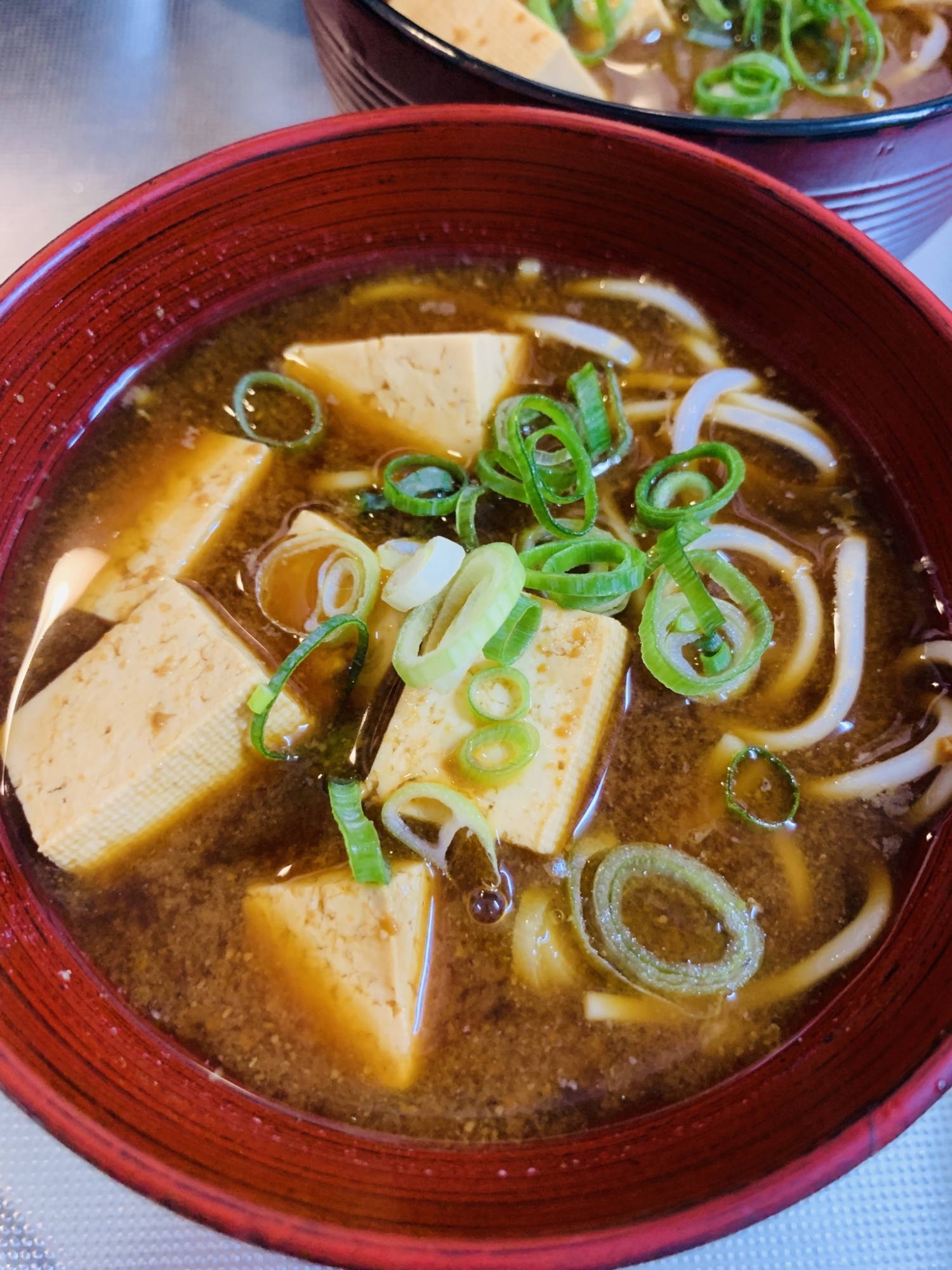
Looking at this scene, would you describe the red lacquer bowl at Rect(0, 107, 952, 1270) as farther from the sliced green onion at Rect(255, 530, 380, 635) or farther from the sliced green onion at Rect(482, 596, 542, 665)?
the sliced green onion at Rect(482, 596, 542, 665)

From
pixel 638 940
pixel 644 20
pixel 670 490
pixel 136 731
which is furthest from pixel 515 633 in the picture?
pixel 644 20

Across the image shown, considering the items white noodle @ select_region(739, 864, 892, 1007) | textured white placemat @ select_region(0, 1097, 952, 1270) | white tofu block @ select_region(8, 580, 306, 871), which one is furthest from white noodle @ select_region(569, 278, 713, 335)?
textured white placemat @ select_region(0, 1097, 952, 1270)

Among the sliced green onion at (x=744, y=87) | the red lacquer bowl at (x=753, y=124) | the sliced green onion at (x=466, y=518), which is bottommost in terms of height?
the sliced green onion at (x=466, y=518)

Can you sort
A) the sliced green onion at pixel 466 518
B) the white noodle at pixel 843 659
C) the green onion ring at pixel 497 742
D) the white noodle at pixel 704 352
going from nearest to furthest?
the green onion ring at pixel 497 742 < the white noodle at pixel 843 659 < the sliced green onion at pixel 466 518 < the white noodle at pixel 704 352

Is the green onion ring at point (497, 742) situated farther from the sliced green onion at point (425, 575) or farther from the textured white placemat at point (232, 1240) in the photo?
the textured white placemat at point (232, 1240)

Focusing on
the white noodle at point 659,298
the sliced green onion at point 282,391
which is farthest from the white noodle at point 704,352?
the sliced green onion at point 282,391

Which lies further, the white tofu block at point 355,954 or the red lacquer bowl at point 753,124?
the red lacquer bowl at point 753,124

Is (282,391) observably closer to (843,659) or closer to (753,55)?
(843,659)

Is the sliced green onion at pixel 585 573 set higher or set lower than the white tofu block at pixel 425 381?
lower

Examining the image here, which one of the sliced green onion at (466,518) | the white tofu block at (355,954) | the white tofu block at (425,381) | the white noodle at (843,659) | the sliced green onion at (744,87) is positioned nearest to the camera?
the white tofu block at (355,954)
